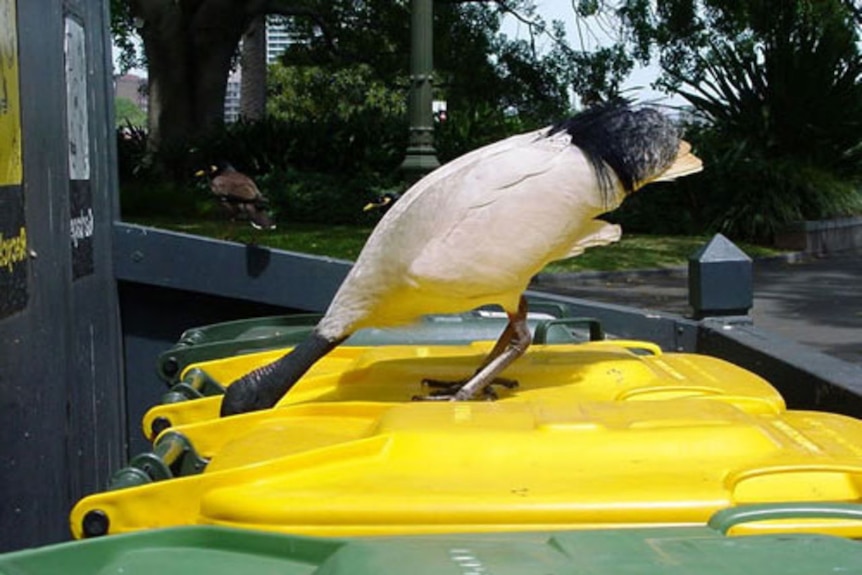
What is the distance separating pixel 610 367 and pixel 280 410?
0.95 meters

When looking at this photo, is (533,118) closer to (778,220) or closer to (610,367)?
(778,220)

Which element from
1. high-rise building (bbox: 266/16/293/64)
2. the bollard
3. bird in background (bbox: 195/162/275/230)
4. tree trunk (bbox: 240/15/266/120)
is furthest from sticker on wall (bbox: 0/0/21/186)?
high-rise building (bbox: 266/16/293/64)

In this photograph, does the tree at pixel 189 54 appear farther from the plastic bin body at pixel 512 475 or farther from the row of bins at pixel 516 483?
the plastic bin body at pixel 512 475

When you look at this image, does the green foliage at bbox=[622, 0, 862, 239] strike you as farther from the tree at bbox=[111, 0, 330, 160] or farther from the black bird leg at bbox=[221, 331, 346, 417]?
the black bird leg at bbox=[221, 331, 346, 417]

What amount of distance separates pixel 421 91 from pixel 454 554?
32.0 ft

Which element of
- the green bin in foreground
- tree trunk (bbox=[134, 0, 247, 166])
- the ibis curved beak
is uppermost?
tree trunk (bbox=[134, 0, 247, 166])

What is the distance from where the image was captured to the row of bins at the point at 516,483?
6.39 ft

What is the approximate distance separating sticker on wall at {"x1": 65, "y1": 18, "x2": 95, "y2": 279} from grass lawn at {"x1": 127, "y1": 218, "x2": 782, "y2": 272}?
29.9ft

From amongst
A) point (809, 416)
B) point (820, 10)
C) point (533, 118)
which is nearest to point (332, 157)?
point (533, 118)

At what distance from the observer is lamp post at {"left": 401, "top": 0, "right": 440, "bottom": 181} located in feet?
35.6

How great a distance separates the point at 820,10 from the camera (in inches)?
856

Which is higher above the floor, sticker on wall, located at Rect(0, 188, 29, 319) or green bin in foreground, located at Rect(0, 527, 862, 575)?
sticker on wall, located at Rect(0, 188, 29, 319)

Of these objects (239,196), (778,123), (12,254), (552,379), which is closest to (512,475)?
(552,379)

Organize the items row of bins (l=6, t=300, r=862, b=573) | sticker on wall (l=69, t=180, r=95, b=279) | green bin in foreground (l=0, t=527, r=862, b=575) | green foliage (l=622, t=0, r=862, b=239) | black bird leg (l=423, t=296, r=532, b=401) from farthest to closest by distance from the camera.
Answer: green foliage (l=622, t=0, r=862, b=239) < sticker on wall (l=69, t=180, r=95, b=279) < black bird leg (l=423, t=296, r=532, b=401) < row of bins (l=6, t=300, r=862, b=573) < green bin in foreground (l=0, t=527, r=862, b=575)
